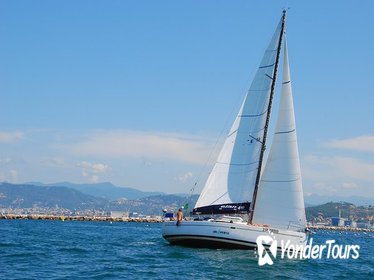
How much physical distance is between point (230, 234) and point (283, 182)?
4.95 m

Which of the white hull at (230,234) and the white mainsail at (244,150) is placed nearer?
the white hull at (230,234)

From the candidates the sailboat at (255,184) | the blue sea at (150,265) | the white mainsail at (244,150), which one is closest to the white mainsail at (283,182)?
the sailboat at (255,184)

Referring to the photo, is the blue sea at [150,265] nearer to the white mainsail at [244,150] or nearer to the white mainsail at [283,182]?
the white mainsail at [283,182]

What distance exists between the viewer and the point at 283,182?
39156 mm

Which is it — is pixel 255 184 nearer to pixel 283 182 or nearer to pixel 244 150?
pixel 283 182

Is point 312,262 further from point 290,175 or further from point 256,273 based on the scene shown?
point 256,273

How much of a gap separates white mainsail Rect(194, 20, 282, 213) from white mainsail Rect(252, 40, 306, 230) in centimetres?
93

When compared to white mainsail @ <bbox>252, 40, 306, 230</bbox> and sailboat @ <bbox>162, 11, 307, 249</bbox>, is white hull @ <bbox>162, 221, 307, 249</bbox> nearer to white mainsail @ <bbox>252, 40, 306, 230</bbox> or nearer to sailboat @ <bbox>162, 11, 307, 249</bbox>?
sailboat @ <bbox>162, 11, 307, 249</bbox>

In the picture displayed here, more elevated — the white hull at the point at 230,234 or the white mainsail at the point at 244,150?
the white mainsail at the point at 244,150

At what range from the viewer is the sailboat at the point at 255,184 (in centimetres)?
3803

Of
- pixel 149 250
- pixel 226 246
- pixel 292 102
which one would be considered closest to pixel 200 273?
pixel 226 246

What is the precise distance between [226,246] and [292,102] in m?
10.4

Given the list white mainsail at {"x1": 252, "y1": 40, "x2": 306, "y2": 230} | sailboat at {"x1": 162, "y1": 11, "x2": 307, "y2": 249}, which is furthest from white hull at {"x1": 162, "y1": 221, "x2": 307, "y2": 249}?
white mainsail at {"x1": 252, "y1": 40, "x2": 306, "y2": 230}

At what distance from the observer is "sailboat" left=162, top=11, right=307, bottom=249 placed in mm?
38031
